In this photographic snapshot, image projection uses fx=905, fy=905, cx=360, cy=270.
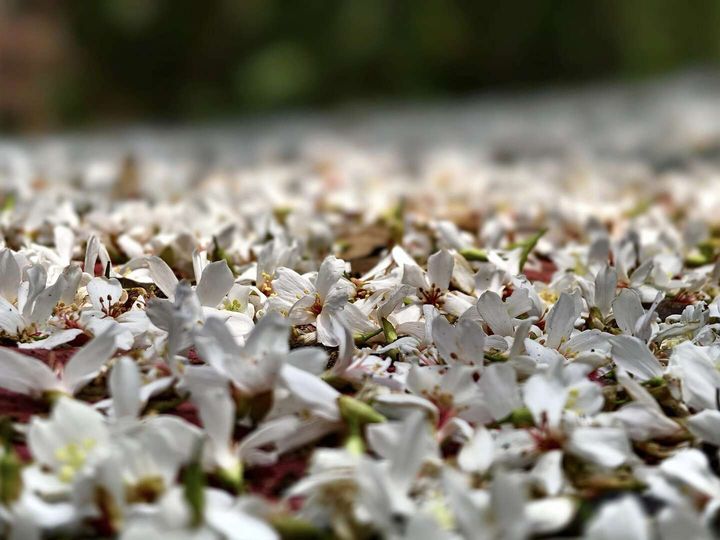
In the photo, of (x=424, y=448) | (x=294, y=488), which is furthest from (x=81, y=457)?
(x=424, y=448)

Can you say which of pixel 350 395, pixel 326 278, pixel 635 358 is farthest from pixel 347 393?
pixel 635 358

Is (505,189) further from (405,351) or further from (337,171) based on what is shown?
(405,351)

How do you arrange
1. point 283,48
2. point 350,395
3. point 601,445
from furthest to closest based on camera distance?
1. point 283,48
2. point 350,395
3. point 601,445

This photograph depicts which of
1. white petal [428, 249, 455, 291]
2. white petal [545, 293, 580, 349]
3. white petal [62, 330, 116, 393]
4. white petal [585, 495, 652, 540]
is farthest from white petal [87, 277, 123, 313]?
white petal [585, 495, 652, 540]

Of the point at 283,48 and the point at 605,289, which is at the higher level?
the point at 605,289

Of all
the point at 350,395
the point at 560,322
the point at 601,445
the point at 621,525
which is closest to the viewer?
the point at 621,525

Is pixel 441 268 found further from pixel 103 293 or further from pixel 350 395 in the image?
pixel 103 293

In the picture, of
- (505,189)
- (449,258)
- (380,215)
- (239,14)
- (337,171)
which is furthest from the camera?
(239,14)
